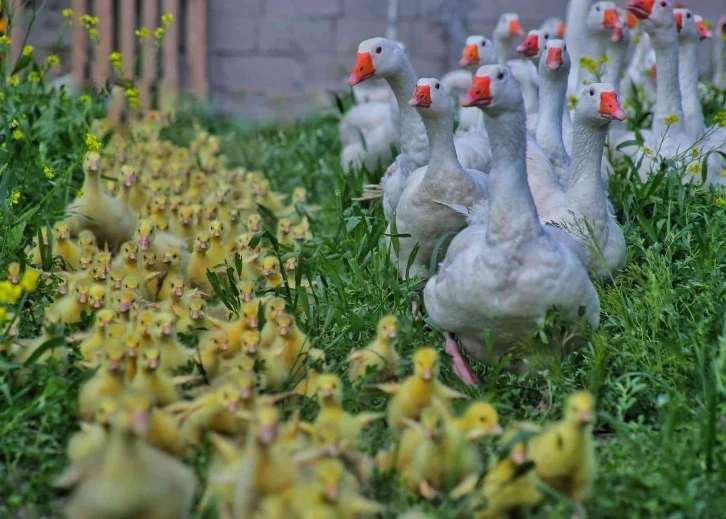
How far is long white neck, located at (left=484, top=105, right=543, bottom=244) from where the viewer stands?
3770 mm

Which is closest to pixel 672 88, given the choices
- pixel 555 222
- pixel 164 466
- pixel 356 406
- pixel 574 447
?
pixel 555 222

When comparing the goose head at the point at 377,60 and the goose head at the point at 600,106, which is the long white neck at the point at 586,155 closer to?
the goose head at the point at 600,106

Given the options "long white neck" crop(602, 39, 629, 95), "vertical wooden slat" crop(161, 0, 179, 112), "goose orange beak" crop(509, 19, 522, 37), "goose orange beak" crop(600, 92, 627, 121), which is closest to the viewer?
"goose orange beak" crop(600, 92, 627, 121)

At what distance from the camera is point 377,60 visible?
5238 millimetres

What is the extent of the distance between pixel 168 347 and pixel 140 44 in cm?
717

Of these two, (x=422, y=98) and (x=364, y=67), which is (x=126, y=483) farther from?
(x=364, y=67)

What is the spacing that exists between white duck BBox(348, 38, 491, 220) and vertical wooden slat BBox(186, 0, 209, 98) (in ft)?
18.3

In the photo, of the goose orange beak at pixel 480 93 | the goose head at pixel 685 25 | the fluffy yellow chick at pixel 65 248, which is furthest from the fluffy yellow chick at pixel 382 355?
the goose head at pixel 685 25

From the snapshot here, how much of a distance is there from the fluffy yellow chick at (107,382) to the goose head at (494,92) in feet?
4.47

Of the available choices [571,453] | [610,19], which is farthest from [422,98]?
[610,19]

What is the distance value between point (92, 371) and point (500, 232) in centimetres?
138

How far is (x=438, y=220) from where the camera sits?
4.71 metres

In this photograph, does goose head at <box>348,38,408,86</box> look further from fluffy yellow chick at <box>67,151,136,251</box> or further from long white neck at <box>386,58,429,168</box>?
fluffy yellow chick at <box>67,151,136,251</box>

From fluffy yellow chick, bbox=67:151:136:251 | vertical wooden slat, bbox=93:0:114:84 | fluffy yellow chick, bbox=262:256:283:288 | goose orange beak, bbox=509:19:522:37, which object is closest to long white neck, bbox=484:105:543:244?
fluffy yellow chick, bbox=262:256:283:288
